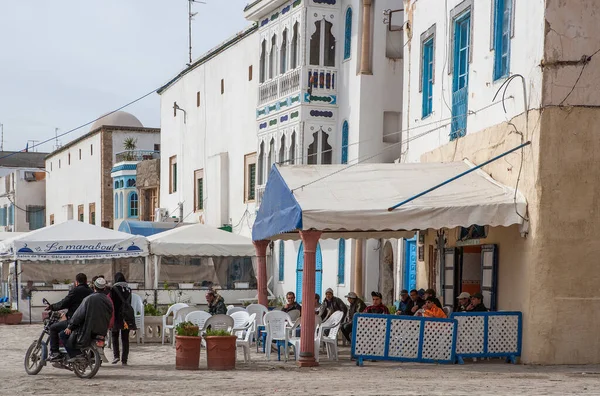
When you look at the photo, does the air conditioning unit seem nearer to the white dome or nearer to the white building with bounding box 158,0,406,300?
the white building with bounding box 158,0,406,300

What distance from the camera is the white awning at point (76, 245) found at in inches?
1045

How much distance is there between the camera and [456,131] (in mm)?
18938

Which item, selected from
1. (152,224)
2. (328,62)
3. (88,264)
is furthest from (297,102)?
(88,264)

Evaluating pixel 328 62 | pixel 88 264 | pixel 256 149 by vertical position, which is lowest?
pixel 88 264

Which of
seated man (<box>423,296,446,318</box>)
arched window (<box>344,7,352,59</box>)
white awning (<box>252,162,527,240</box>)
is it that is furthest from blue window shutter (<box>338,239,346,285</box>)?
seated man (<box>423,296,446,318</box>)

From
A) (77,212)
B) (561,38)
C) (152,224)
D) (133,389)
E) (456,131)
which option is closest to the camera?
(133,389)

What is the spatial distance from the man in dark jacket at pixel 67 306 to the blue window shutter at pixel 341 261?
A: 12413 millimetres

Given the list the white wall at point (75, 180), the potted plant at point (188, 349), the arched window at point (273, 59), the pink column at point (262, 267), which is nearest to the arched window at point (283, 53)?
the arched window at point (273, 59)

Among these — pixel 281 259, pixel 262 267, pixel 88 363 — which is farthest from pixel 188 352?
pixel 281 259

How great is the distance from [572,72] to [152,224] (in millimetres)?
21271

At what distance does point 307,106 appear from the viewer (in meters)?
27.5

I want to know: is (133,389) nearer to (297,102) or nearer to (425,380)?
(425,380)

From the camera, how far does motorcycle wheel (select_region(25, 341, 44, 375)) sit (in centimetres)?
1473

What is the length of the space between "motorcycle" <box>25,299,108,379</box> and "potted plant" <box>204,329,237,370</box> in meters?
1.65
